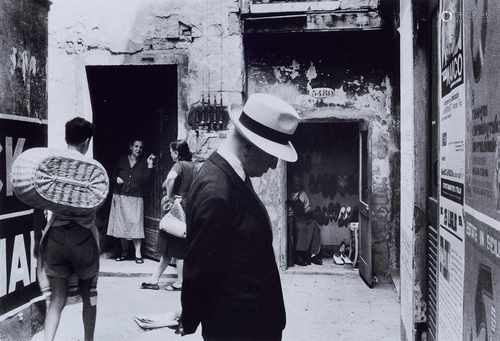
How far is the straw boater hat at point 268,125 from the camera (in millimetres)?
2562

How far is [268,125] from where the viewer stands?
2619 mm

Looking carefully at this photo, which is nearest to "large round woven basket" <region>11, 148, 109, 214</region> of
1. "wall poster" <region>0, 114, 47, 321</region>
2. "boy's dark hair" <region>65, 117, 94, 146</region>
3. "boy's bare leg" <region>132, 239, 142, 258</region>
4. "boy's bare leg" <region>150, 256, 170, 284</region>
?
"boy's dark hair" <region>65, 117, 94, 146</region>

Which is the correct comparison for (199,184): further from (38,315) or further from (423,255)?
(38,315)

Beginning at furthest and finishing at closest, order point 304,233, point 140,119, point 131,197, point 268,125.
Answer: point 140,119 → point 304,233 → point 131,197 → point 268,125

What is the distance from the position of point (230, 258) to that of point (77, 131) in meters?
1.94

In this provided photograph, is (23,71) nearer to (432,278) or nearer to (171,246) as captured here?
(171,246)

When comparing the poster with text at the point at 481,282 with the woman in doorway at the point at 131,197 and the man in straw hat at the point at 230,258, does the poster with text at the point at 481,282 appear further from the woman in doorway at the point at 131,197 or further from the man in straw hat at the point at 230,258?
the woman in doorway at the point at 131,197

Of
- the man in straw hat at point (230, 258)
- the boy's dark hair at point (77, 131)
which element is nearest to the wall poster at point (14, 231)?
the boy's dark hair at point (77, 131)

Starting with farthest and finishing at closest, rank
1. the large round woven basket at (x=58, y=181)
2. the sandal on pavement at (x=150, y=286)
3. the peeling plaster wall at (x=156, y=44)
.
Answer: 1. the peeling plaster wall at (x=156, y=44)
2. the sandal on pavement at (x=150, y=286)
3. the large round woven basket at (x=58, y=181)

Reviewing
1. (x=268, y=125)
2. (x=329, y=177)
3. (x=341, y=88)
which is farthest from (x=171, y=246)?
(x=329, y=177)

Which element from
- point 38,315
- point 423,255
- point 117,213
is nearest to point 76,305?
point 38,315

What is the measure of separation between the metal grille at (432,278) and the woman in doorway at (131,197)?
4.80 metres

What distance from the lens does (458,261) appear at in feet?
8.46

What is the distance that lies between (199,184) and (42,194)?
5.06 ft
